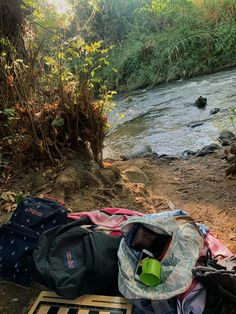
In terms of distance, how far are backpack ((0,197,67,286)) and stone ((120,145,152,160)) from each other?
3.22 metres

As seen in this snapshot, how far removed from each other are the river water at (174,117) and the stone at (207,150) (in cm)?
33

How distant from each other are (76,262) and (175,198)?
184 cm

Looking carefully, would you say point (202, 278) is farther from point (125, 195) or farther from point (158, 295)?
point (125, 195)

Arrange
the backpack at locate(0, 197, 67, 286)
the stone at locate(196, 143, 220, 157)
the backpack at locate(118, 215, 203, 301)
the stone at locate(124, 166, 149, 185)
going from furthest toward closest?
the stone at locate(196, 143, 220, 157) < the stone at locate(124, 166, 149, 185) < the backpack at locate(0, 197, 67, 286) < the backpack at locate(118, 215, 203, 301)

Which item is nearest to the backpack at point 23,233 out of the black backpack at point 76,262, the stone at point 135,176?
the black backpack at point 76,262

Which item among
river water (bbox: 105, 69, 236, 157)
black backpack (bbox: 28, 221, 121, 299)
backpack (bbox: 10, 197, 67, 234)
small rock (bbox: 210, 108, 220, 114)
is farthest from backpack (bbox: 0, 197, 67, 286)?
small rock (bbox: 210, 108, 220, 114)

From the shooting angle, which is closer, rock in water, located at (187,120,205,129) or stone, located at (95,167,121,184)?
stone, located at (95,167,121,184)

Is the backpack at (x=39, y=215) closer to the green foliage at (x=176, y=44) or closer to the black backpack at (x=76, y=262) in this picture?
the black backpack at (x=76, y=262)

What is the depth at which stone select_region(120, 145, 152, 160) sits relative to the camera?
18.2ft

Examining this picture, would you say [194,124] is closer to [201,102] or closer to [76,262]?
[201,102]

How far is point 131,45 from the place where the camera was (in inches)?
570

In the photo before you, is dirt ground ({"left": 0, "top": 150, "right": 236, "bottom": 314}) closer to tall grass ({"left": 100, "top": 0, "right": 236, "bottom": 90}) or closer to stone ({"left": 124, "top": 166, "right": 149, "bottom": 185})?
stone ({"left": 124, "top": 166, "right": 149, "bottom": 185})

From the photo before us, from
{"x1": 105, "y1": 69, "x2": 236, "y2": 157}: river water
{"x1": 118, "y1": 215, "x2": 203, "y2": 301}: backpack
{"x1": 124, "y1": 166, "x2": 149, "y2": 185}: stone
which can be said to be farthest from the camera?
{"x1": 105, "y1": 69, "x2": 236, "y2": 157}: river water

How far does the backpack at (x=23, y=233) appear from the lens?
6.72 ft
